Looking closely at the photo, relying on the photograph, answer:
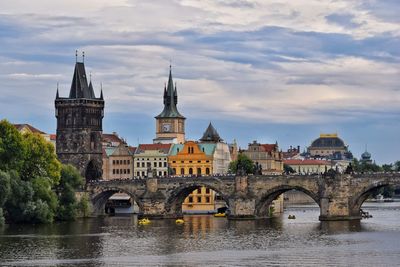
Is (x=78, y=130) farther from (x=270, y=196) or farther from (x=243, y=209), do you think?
(x=270, y=196)

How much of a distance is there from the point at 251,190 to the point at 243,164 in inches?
1587

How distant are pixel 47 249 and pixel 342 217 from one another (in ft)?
159

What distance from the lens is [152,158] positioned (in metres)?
189

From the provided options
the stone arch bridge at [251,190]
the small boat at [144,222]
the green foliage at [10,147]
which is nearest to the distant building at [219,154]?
the stone arch bridge at [251,190]

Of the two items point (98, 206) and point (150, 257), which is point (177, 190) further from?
point (150, 257)

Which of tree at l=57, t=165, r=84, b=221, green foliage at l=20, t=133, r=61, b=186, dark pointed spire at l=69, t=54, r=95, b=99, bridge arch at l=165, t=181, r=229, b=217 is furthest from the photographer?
dark pointed spire at l=69, t=54, r=95, b=99

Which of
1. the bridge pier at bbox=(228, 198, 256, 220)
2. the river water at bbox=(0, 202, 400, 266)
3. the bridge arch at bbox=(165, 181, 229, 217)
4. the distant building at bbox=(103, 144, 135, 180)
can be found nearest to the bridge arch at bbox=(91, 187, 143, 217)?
the bridge arch at bbox=(165, 181, 229, 217)

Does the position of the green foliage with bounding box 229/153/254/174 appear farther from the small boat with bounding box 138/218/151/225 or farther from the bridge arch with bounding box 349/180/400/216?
the small boat with bounding box 138/218/151/225

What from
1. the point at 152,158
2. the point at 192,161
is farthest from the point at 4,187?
the point at 152,158

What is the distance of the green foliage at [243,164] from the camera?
178625mm

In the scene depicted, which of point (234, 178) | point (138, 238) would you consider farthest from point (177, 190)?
point (138, 238)

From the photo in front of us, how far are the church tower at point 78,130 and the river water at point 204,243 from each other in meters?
27.4

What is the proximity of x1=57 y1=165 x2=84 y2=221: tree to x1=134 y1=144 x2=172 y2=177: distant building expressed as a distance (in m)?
43.6

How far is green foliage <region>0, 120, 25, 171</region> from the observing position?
125m
